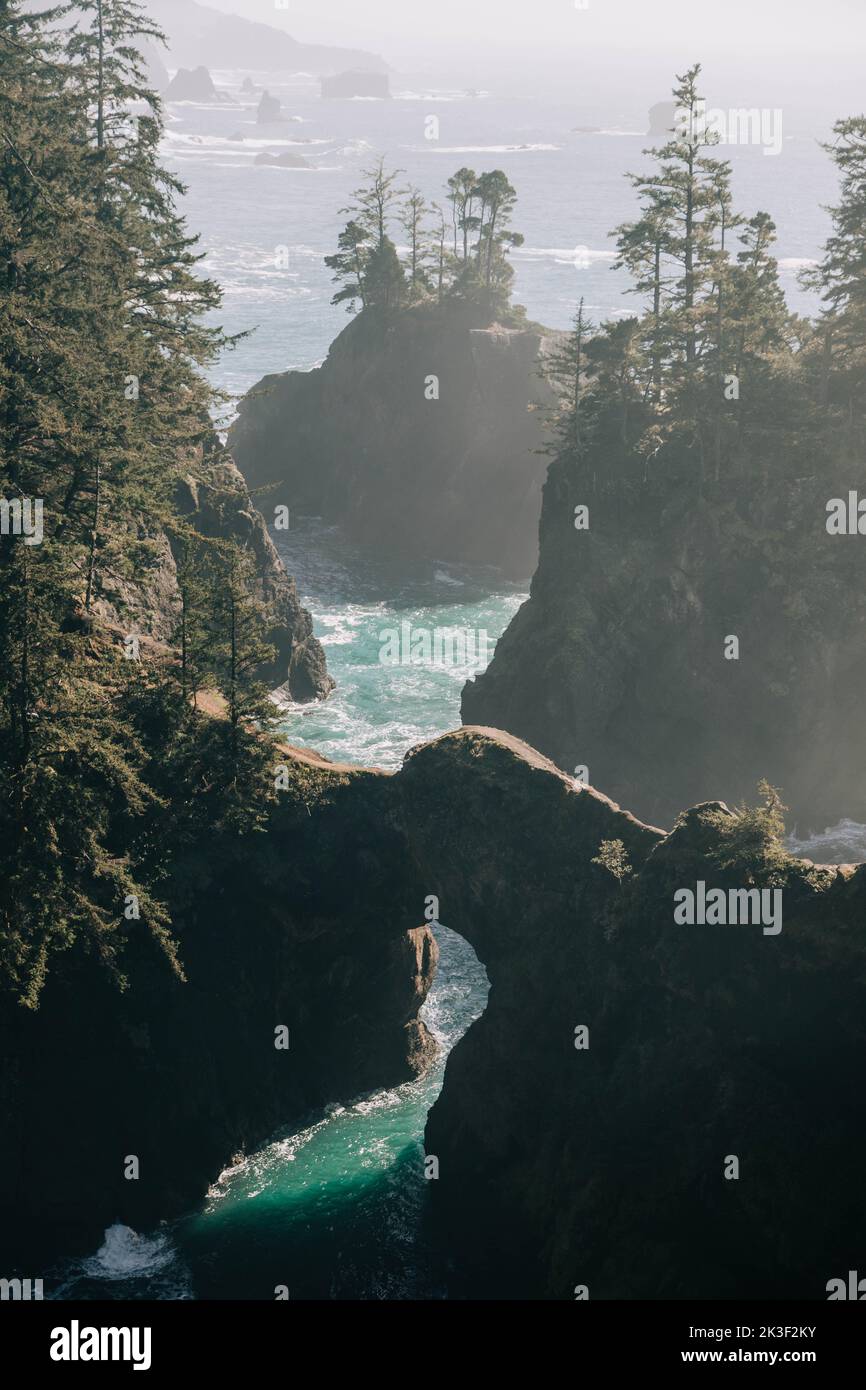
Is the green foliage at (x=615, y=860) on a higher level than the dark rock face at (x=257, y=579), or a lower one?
lower

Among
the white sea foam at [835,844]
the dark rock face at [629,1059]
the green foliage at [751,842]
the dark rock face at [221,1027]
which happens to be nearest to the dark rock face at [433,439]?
the white sea foam at [835,844]

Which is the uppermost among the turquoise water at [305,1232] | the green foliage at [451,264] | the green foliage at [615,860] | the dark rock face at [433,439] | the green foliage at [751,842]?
the green foliage at [451,264]

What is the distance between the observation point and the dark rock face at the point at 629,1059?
4388 centimetres

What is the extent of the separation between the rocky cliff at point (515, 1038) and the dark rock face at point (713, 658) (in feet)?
77.6

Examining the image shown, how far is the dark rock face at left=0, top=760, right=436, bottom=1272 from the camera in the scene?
51.8m

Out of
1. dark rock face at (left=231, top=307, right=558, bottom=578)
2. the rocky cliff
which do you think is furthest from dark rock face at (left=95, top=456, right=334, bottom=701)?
dark rock face at (left=231, top=307, right=558, bottom=578)

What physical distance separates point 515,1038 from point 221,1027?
36.9 feet

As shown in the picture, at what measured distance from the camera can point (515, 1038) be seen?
52.7 meters

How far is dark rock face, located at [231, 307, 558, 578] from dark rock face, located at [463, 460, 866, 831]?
108ft

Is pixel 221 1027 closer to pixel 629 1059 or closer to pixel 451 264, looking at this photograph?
pixel 629 1059

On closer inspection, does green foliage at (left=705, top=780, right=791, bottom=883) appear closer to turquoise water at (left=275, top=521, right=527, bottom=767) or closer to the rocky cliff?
the rocky cliff

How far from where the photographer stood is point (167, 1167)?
53.3 meters

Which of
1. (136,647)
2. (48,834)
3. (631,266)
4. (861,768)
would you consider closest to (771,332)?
(631,266)

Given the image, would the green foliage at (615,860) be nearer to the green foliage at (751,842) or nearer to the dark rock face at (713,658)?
the green foliage at (751,842)
